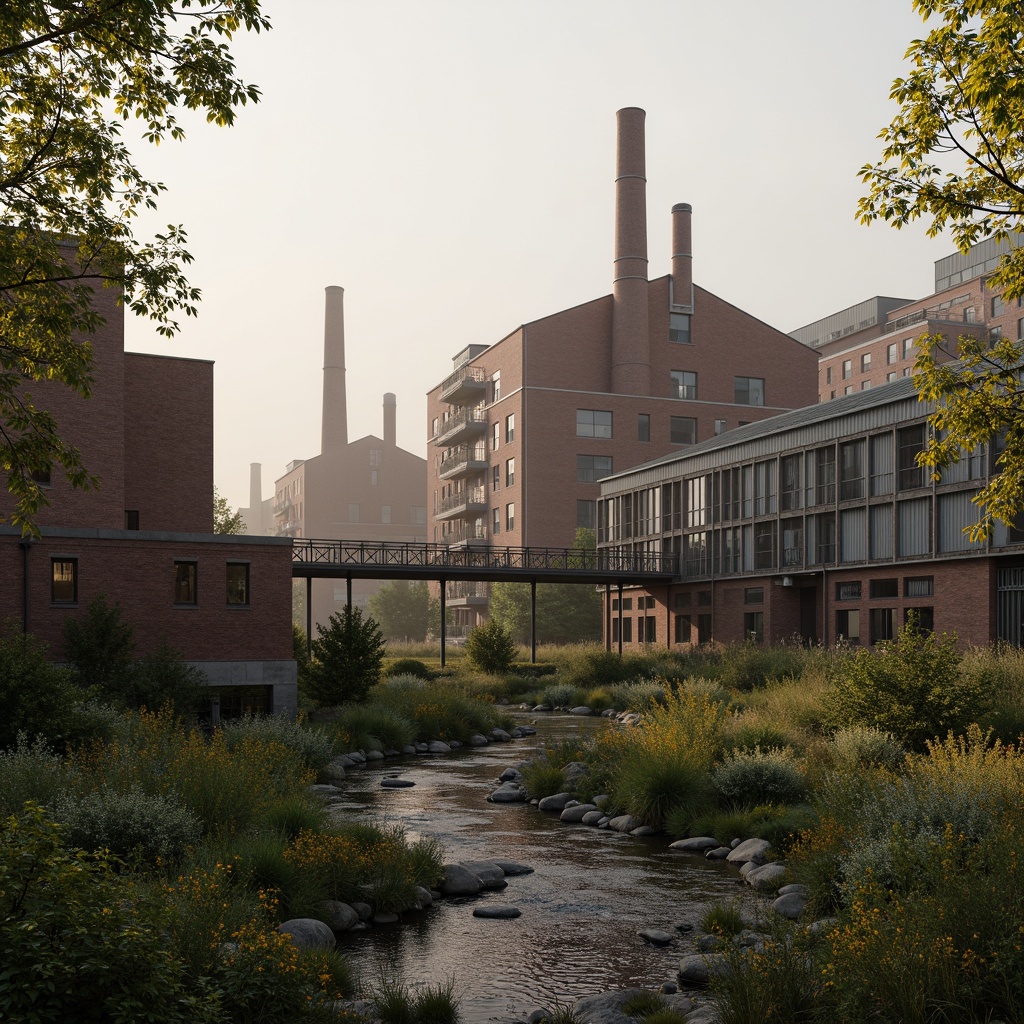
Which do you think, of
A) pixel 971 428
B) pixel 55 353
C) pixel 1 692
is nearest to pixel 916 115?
pixel 971 428

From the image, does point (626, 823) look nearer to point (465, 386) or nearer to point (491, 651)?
point (491, 651)

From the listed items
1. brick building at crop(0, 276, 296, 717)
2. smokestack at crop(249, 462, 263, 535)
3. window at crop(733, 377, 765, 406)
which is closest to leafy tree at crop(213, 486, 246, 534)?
brick building at crop(0, 276, 296, 717)

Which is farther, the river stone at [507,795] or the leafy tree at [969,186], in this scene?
the river stone at [507,795]

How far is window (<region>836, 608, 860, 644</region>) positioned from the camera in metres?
40.7

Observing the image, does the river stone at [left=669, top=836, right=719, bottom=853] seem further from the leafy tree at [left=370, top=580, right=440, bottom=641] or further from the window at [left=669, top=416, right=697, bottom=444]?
the leafy tree at [left=370, top=580, right=440, bottom=641]

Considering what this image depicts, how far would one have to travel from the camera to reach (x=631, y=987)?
9406 millimetres

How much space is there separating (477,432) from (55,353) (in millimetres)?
62912

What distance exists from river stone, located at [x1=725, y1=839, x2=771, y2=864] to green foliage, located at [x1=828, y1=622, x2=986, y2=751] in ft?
13.2

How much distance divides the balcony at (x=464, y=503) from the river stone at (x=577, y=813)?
58115mm

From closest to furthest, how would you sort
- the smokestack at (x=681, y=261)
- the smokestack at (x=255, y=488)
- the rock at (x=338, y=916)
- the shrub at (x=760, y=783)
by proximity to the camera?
the rock at (x=338, y=916)
the shrub at (x=760, y=783)
the smokestack at (x=681, y=261)
the smokestack at (x=255, y=488)

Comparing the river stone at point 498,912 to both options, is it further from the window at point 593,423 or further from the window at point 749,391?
the window at point 749,391

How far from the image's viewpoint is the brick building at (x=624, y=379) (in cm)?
6719

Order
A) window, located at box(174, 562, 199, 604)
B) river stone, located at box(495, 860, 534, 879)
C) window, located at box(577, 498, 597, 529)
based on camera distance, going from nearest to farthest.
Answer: river stone, located at box(495, 860, 534, 879) → window, located at box(174, 562, 199, 604) → window, located at box(577, 498, 597, 529)

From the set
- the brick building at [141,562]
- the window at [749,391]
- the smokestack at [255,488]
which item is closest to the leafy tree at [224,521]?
the brick building at [141,562]
